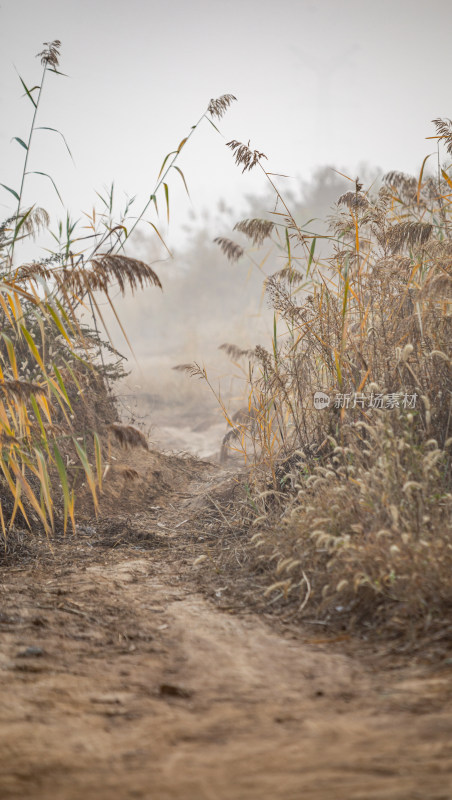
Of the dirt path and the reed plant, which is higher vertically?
the reed plant

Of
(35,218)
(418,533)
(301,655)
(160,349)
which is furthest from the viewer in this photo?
(160,349)

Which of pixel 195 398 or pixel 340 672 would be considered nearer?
pixel 340 672

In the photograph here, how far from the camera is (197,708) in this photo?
164cm

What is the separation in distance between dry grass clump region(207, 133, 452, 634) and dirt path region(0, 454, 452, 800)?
11.4 inches

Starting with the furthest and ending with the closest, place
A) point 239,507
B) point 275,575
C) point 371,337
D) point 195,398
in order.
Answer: point 195,398 < point 239,507 < point 371,337 < point 275,575

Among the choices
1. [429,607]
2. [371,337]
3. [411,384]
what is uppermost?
[371,337]

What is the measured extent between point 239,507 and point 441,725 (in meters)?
2.41

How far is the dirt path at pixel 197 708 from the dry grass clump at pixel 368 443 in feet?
0.95

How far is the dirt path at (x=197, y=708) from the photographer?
1229 mm

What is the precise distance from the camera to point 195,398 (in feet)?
38.4

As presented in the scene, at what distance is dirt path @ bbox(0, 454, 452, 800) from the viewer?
1229 mm

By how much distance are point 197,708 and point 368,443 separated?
4.79 feet

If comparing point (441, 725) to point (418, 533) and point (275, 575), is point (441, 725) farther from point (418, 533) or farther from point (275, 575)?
point (275, 575)

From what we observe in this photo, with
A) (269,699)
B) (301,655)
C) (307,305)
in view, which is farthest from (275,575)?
(307,305)
